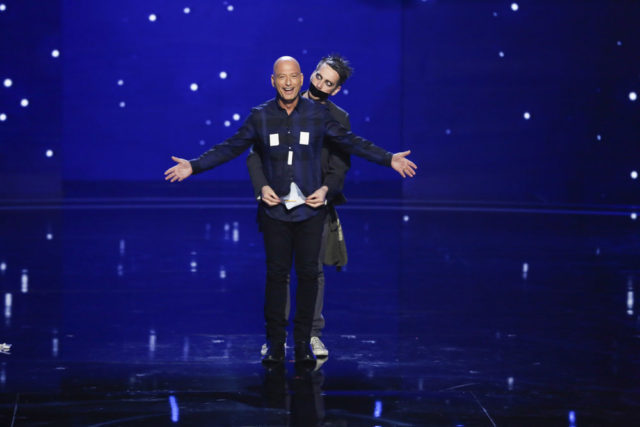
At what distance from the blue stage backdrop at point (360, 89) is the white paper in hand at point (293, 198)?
30.1 ft

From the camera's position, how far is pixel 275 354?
373 centimetres

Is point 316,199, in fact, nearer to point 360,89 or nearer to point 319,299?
point 319,299

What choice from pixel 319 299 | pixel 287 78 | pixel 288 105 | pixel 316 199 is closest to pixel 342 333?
pixel 319 299

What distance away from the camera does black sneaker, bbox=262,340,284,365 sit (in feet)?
12.2

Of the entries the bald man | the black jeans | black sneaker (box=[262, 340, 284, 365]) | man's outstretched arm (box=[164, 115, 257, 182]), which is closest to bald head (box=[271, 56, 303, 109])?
the bald man

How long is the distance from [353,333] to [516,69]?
8890 mm

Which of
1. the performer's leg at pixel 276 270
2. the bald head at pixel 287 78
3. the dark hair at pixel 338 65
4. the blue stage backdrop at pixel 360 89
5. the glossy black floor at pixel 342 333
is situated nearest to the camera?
the glossy black floor at pixel 342 333

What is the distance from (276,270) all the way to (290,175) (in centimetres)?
40

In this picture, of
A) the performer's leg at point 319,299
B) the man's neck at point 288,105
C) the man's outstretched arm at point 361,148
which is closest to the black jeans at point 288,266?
the performer's leg at point 319,299

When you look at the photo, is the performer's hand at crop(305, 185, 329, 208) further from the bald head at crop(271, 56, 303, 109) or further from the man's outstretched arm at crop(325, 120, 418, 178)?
the bald head at crop(271, 56, 303, 109)

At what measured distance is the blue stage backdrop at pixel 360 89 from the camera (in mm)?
12344

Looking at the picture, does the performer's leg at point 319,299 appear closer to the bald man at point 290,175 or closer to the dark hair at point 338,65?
the bald man at point 290,175

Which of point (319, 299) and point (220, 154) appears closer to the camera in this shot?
point (220, 154)

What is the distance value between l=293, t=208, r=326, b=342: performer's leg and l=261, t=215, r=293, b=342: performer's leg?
0.16 ft
